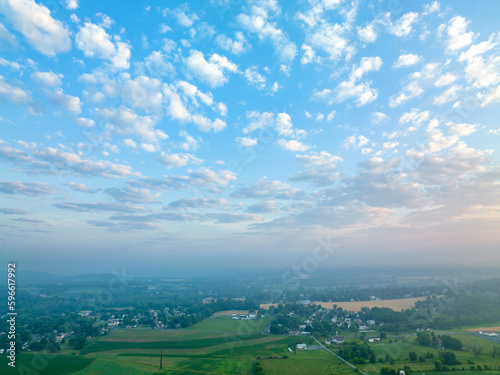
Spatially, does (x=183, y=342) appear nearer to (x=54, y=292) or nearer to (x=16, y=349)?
(x=16, y=349)

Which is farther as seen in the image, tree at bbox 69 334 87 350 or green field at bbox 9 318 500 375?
tree at bbox 69 334 87 350

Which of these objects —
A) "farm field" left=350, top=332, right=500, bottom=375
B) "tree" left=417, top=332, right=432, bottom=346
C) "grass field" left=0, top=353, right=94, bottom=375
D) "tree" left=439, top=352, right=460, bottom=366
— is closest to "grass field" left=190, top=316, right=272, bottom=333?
"farm field" left=350, top=332, right=500, bottom=375

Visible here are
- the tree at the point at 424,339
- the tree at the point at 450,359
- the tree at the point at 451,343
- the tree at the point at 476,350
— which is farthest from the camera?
the tree at the point at 424,339

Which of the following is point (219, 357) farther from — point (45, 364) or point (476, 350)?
point (476, 350)

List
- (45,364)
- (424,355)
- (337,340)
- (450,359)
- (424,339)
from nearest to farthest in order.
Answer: (450,359) → (45,364) → (424,355) → (424,339) → (337,340)

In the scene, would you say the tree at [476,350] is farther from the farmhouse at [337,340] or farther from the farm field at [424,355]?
the farmhouse at [337,340]

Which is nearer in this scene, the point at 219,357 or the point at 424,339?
the point at 219,357

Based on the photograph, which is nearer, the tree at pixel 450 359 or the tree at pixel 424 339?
the tree at pixel 450 359

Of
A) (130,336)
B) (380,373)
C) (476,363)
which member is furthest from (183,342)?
(476,363)

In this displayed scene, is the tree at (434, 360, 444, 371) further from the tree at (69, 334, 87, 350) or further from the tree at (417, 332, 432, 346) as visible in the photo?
the tree at (69, 334, 87, 350)

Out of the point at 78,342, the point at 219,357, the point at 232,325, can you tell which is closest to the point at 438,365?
the point at 219,357

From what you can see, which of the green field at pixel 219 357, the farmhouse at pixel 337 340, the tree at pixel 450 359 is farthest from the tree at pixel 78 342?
the tree at pixel 450 359
